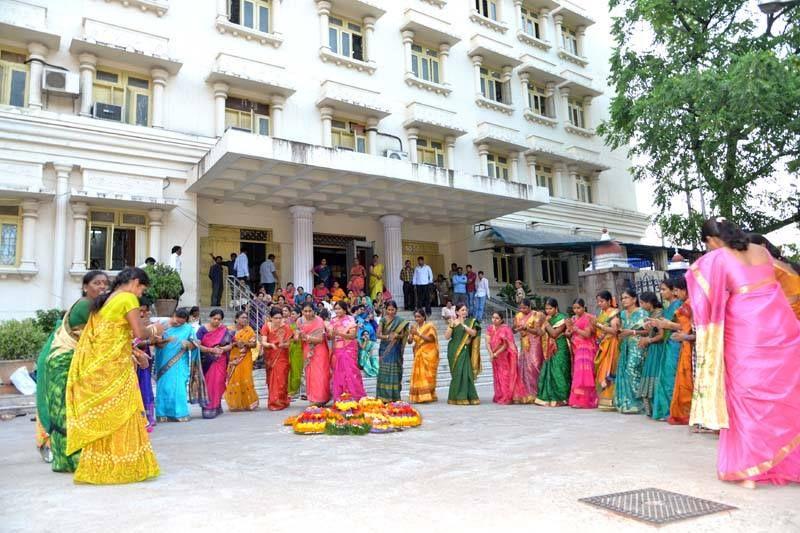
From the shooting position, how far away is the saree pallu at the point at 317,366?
8023mm

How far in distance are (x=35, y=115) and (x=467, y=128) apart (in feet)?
38.2

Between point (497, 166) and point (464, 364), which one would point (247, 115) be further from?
point (464, 364)

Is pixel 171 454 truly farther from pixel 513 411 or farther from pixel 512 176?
pixel 512 176

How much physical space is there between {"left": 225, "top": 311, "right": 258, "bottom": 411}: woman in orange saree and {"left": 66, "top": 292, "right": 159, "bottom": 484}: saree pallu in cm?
394

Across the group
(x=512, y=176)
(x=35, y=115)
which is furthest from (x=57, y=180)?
(x=512, y=176)

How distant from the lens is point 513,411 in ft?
24.2

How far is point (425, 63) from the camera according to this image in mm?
17859

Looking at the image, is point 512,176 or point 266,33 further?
point 512,176

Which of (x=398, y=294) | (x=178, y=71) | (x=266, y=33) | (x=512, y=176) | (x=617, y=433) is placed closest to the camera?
(x=617, y=433)

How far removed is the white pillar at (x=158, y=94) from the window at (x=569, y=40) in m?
15.2

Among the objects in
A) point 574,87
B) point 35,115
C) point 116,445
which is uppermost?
point 574,87

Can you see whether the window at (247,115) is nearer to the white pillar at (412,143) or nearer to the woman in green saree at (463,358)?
the white pillar at (412,143)

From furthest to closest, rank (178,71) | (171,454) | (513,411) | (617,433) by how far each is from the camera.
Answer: (178,71), (513,411), (617,433), (171,454)

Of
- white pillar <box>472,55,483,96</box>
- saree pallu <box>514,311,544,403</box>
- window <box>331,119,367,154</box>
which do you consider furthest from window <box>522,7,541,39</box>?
saree pallu <box>514,311,544,403</box>
